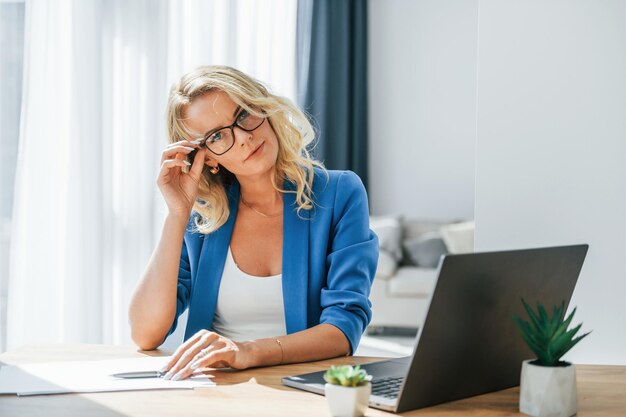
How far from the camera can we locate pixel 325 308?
6.18 feet

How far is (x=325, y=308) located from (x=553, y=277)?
644 mm

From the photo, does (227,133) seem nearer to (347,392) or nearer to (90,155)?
(347,392)

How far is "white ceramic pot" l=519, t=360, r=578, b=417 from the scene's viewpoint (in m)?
1.22

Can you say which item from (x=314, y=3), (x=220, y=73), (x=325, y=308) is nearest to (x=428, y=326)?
(x=325, y=308)

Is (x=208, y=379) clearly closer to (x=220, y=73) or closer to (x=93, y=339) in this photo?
(x=220, y=73)

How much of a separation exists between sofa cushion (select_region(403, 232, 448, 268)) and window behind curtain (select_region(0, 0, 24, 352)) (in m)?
3.15

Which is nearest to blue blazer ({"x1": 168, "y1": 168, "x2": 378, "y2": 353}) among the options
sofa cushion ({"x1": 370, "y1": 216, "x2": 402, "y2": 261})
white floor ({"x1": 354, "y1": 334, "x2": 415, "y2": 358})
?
white floor ({"x1": 354, "y1": 334, "x2": 415, "y2": 358})

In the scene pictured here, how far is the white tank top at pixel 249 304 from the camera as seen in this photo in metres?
1.95

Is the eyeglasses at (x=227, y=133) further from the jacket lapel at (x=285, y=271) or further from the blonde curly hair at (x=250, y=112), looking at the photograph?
the jacket lapel at (x=285, y=271)

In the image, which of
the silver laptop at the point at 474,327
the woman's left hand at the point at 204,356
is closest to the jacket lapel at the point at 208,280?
the woman's left hand at the point at 204,356

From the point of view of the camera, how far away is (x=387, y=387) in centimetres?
135

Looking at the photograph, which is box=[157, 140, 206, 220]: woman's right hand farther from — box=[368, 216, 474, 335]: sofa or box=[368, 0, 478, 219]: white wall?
box=[368, 0, 478, 219]: white wall

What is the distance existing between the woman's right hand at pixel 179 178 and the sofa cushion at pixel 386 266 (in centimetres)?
352

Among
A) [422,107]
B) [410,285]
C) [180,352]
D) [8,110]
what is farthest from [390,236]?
[180,352]
